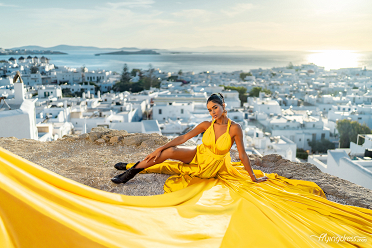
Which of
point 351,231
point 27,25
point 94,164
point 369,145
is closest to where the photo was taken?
point 351,231

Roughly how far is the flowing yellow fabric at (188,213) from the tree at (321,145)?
16438 millimetres

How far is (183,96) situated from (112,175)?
2065 cm

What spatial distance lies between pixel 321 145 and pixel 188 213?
690 inches

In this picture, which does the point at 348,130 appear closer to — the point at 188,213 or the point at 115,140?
the point at 115,140

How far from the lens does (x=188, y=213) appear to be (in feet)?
5.95

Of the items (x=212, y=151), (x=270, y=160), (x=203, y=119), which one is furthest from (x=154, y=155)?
(x=203, y=119)

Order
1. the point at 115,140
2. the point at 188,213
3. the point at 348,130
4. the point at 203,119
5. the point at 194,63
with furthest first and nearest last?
1. the point at 194,63
2. the point at 348,130
3. the point at 203,119
4. the point at 115,140
5. the point at 188,213

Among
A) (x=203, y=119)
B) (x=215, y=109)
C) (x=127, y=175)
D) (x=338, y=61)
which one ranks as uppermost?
(x=338, y=61)

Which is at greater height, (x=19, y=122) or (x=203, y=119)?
(x=19, y=122)

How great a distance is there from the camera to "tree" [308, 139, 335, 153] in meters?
17.4

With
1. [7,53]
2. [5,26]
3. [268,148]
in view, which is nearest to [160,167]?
[268,148]

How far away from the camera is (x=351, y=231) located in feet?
5.65

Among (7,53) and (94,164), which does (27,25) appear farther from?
(7,53)

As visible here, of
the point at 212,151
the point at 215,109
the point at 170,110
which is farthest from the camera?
the point at 170,110
